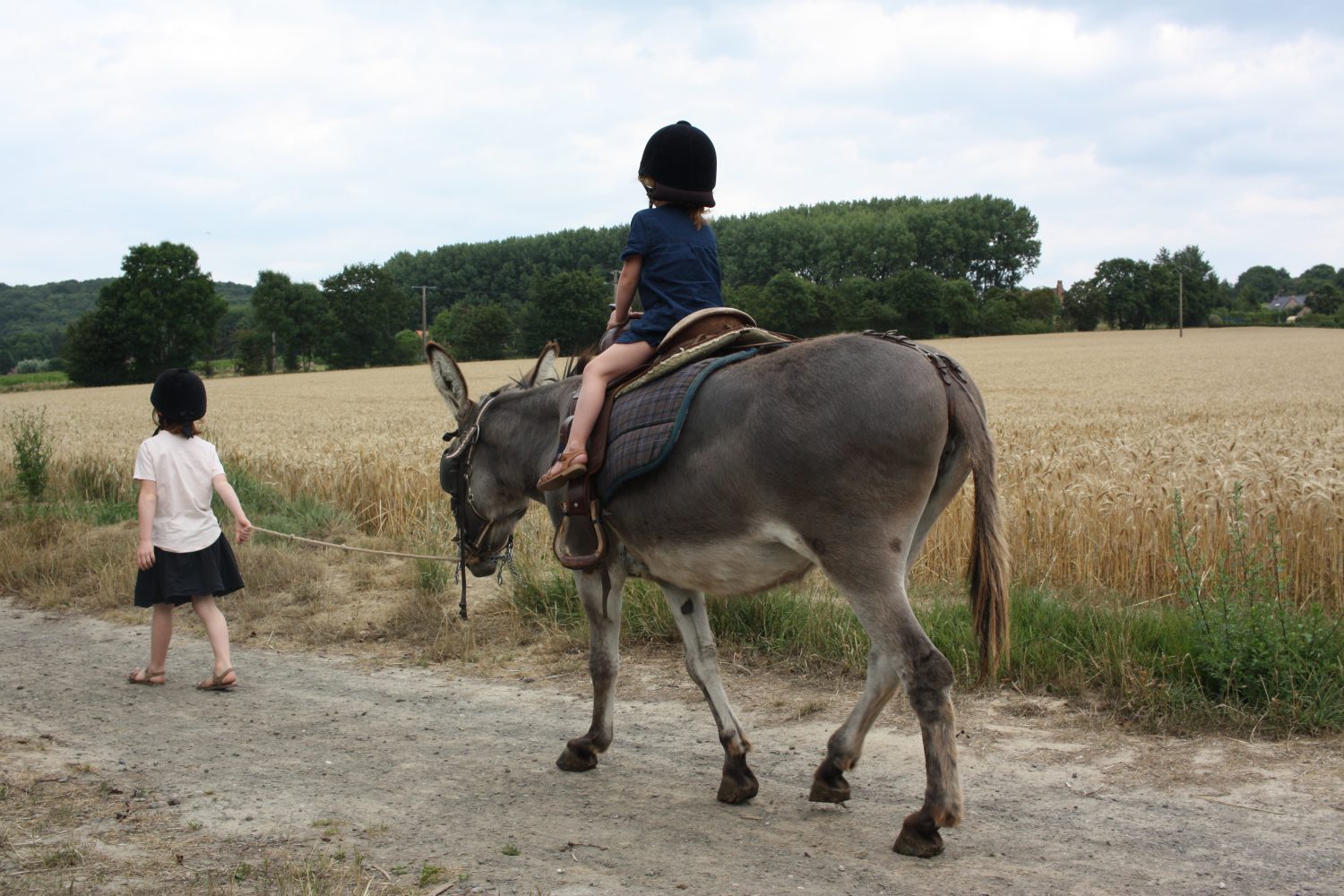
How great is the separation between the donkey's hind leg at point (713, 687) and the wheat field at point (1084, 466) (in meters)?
3.63

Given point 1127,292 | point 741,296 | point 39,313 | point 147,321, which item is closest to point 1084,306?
point 1127,292

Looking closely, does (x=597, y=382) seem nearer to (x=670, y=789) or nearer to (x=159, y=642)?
(x=670, y=789)

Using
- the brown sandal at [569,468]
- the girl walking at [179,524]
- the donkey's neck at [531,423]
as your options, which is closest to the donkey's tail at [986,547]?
the brown sandal at [569,468]

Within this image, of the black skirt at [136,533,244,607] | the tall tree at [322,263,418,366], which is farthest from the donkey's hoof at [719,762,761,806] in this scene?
the tall tree at [322,263,418,366]

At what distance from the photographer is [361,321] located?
96500mm

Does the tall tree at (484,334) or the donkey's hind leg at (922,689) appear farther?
the tall tree at (484,334)

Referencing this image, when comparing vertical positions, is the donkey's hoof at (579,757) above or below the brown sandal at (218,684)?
above

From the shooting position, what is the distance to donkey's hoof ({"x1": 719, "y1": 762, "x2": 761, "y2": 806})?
4.59m

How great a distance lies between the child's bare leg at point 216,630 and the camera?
6723mm

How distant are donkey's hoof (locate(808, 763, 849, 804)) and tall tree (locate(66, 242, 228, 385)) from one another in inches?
3296

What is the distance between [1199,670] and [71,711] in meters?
6.52

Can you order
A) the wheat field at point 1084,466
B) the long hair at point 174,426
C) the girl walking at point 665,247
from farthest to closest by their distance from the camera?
1. the wheat field at point 1084,466
2. the long hair at point 174,426
3. the girl walking at point 665,247

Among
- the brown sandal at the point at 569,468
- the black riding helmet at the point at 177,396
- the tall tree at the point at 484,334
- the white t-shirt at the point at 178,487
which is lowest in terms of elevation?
the white t-shirt at the point at 178,487

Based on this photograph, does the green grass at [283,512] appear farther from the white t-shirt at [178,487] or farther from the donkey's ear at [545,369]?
the donkey's ear at [545,369]
